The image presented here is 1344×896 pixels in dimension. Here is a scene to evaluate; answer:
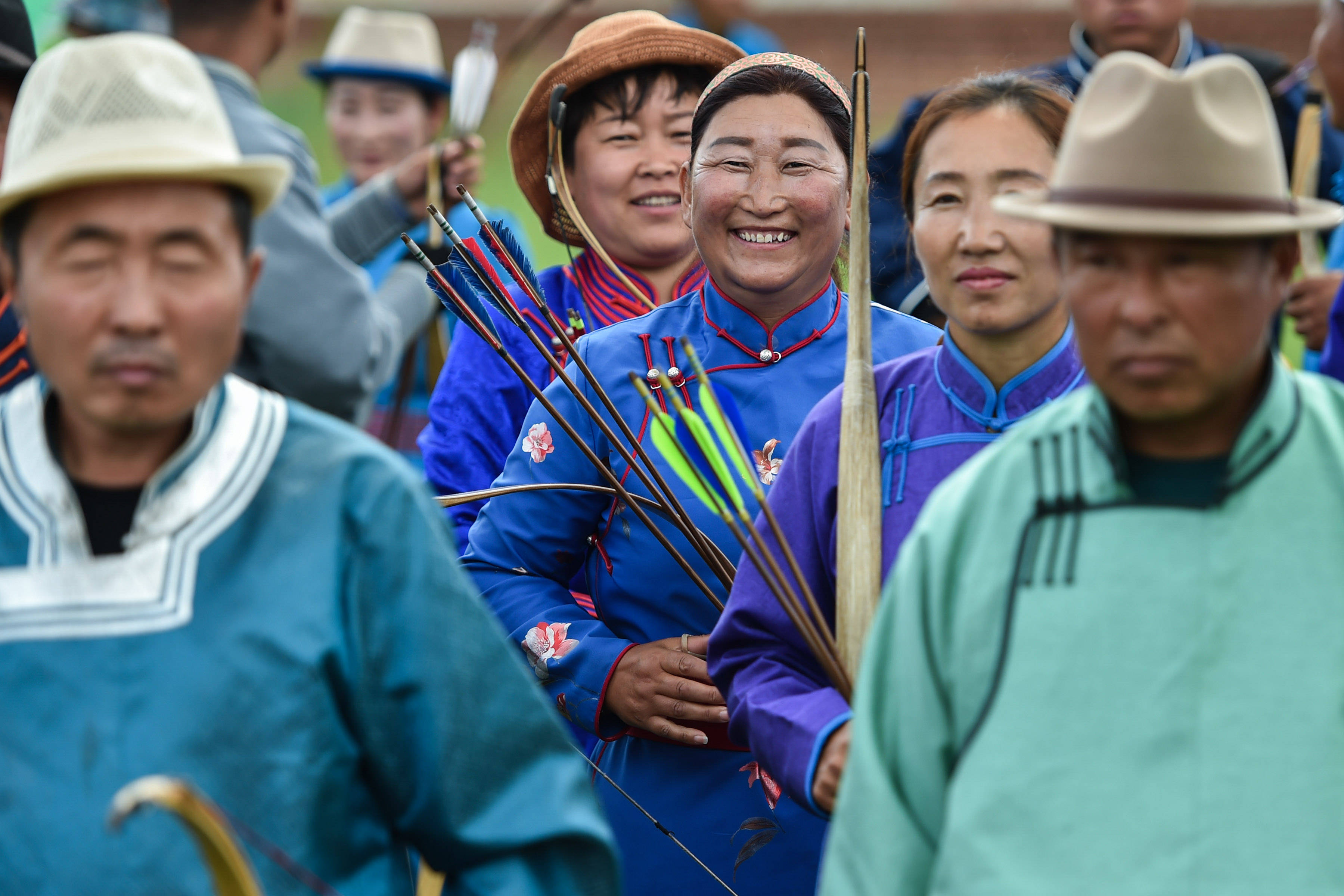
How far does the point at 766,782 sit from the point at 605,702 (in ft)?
0.91

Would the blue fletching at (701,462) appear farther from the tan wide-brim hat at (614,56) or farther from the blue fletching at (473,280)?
the tan wide-brim hat at (614,56)

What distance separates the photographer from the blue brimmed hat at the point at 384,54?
239 inches

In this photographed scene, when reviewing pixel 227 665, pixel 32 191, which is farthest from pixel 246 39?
pixel 227 665

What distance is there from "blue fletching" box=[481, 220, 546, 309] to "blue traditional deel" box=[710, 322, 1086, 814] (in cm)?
63

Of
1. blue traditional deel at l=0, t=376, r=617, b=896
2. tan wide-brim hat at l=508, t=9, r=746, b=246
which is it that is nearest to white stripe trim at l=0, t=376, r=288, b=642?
blue traditional deel at l=0, t=376, r=617, b=896

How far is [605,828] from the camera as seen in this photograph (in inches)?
67.8

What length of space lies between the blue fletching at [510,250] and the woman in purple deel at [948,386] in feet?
2.04

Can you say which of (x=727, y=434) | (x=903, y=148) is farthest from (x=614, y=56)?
(x=727, y=434)

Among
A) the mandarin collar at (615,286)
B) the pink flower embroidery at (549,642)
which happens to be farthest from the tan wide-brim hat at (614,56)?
the pink flower embroidery at (549,642)

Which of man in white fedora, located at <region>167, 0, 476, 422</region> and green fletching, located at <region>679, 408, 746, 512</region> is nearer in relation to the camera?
green fletching, located at <region>679, 408, 746, 512</region>

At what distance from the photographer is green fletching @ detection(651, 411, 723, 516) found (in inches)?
85.5

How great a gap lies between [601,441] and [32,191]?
1.17m

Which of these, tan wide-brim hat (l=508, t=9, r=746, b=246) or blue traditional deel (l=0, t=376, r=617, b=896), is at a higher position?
tan wide-brim hat (l=508, t=9, r=746, b=246)

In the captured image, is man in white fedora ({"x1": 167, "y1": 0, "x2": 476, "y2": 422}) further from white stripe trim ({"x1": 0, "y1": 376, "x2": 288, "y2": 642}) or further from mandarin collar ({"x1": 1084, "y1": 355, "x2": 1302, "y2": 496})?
mandarin collar ({"x1": 1084, "y1": 355, "x2": 1302, "y2": 496})
